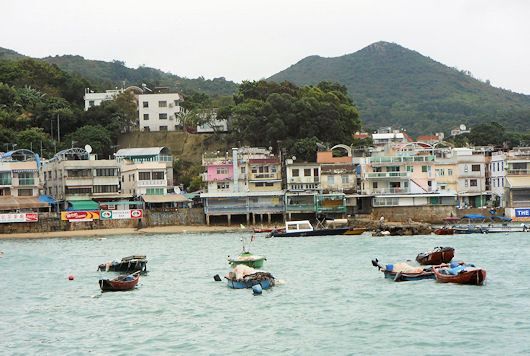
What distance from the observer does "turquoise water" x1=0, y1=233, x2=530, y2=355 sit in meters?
27.9

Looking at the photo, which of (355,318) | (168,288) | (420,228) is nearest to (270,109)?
(420,228)

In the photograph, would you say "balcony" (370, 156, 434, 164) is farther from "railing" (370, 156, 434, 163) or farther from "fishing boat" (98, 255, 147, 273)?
"fishing boat" (98, 255, 147, 273)

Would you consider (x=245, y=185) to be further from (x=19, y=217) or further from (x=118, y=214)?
(x=19, y=217)

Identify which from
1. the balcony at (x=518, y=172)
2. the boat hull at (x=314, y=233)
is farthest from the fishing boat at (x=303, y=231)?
the balcony at (x=518, y=172)

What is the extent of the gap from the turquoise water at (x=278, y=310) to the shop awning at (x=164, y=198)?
32.7 metres

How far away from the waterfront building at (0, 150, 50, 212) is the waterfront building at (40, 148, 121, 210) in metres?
3.19

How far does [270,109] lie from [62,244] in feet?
132

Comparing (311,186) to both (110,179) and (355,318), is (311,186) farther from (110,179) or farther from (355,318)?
(355,318)

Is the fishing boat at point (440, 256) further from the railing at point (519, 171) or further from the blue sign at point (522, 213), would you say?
the railing at point (519, 171)

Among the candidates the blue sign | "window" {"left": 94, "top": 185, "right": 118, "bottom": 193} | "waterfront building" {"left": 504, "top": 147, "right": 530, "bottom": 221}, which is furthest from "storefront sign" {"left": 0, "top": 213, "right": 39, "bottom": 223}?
the blue sign

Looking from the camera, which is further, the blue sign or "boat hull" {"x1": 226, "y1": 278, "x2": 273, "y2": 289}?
the blue sign

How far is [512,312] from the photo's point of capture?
3212 centimetres

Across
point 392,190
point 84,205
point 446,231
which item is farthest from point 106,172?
point 446,231

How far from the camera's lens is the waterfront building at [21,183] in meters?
89.1
